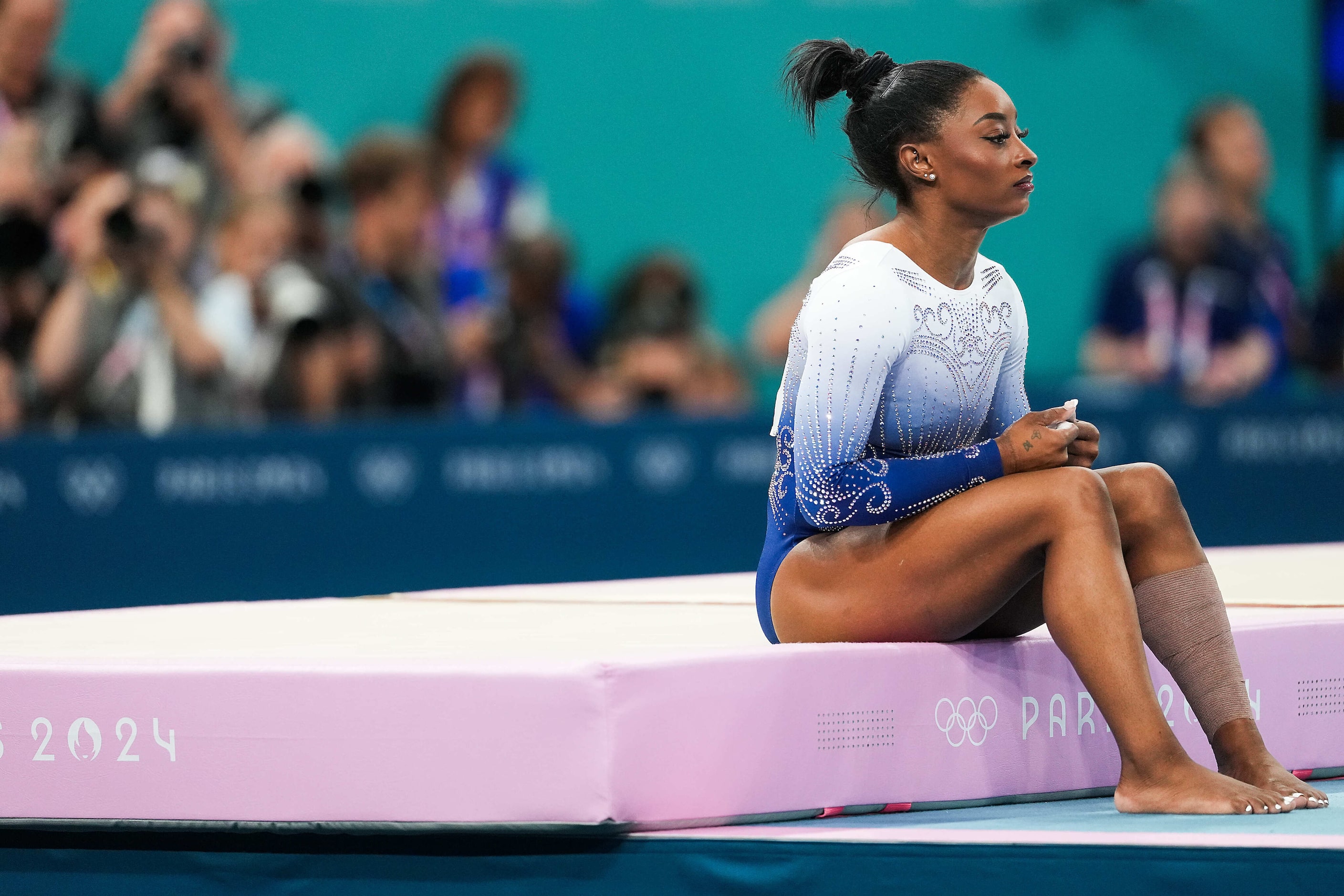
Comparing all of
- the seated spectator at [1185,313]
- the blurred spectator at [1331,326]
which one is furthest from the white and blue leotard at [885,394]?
the blurred spectator at [1331,326]

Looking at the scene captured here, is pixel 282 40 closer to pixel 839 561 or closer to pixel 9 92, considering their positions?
pixel 9 92

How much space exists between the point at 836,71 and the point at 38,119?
3.43 meters

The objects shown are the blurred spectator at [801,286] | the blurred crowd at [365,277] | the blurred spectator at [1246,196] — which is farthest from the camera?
the blurred spectator at [1246,196]

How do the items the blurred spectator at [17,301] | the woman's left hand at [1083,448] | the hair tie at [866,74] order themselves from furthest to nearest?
the blurred spectator at [17,301] < the hair tie at [866,74] < the woman's left hand at [1083,448]

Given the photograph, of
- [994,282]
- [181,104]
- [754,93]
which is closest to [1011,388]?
[994,282]

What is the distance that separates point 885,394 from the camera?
8.56 ft

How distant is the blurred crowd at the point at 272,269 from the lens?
530 cm

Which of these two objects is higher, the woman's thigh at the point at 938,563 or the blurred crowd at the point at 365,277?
the blurred crowd at the point at 365,277

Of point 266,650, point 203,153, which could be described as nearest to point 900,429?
point 266,650

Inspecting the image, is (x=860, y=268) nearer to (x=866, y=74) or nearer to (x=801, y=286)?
(x=866, y=74)

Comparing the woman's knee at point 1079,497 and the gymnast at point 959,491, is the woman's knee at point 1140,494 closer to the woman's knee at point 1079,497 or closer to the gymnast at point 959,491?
the gymnast at point 959,491

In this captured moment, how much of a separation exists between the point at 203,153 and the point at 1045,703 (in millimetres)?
3876

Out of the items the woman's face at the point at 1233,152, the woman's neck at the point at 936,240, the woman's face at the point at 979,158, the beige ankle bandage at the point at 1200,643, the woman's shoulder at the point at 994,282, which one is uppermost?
the woman's face at the point at 1233,152

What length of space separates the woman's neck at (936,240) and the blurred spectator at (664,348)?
389 centimetres
